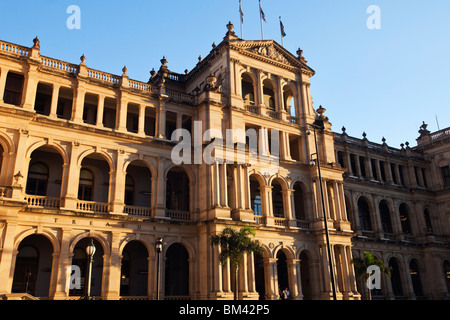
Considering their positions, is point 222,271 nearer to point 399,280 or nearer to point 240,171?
point 240,171

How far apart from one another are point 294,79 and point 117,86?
1730 centimetres

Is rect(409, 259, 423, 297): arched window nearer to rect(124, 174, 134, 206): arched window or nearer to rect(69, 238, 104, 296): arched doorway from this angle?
rect(124, 174, 134, 206): arched window

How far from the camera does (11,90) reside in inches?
1085

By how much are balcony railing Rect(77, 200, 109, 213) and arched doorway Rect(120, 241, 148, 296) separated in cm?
412

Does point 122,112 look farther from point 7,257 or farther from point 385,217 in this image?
point 385,217

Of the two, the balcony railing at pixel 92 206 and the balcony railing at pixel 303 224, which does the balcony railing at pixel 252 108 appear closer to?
the balcony railing at pixel 303 224

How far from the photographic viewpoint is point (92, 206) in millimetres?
28047

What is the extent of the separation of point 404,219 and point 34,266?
1612 inches

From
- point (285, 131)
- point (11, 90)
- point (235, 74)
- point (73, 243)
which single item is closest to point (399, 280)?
Result: point (285, 131)

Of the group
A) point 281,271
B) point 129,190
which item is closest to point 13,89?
point 129,190

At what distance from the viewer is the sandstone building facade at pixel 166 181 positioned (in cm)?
2644

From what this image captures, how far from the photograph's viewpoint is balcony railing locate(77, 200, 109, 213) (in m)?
27.5

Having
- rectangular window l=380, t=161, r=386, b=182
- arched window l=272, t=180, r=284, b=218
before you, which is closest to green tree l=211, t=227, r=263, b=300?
arched window l=272, t=180, r=284, b=218

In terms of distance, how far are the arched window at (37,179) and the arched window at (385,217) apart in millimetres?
36615
